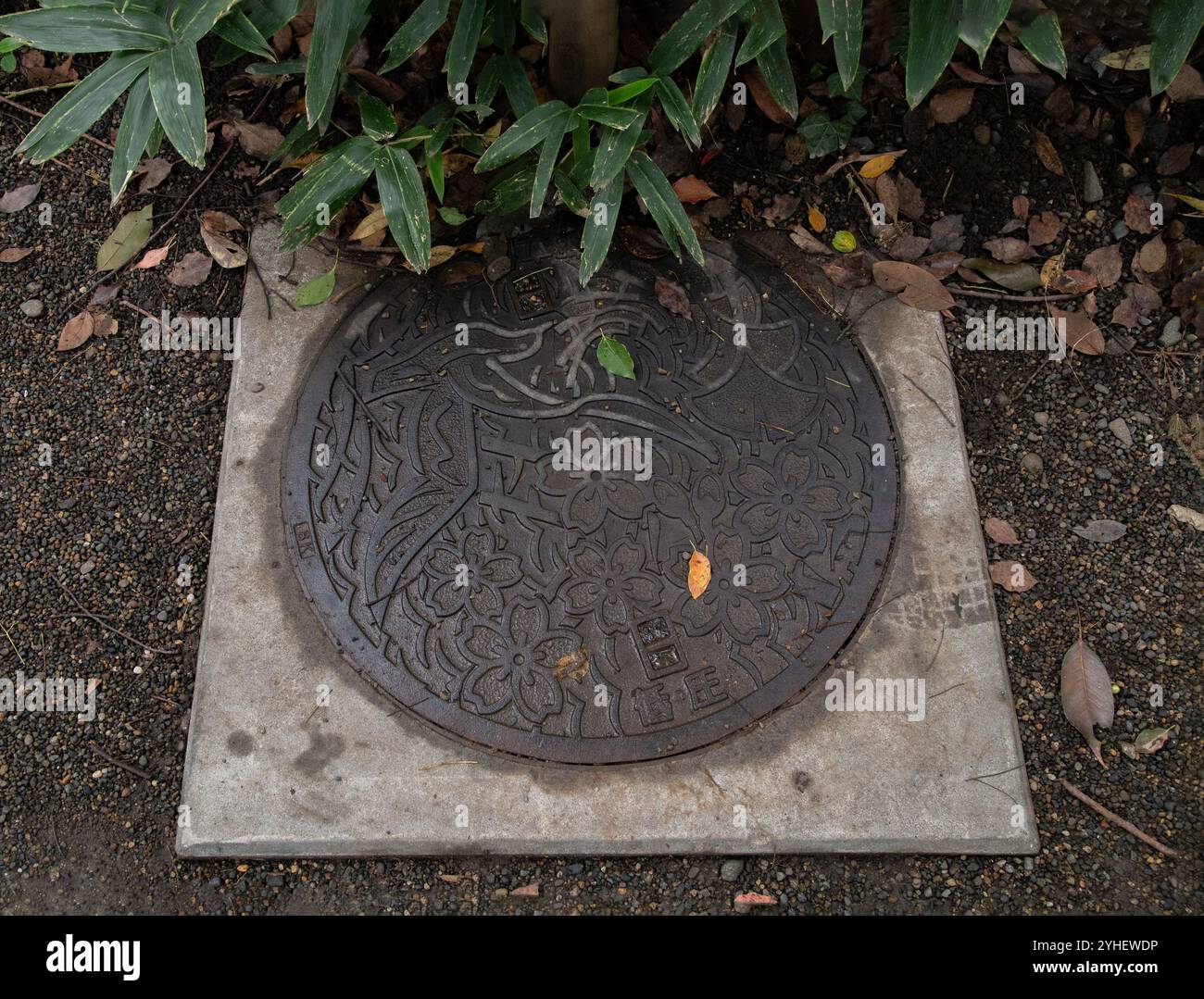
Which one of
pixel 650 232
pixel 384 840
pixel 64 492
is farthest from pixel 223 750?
pixel 650 232

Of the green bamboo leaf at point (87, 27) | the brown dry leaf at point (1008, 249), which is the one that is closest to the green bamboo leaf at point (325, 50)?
Result: the green bamboo leaf at point (87, 27)

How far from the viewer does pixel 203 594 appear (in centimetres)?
256

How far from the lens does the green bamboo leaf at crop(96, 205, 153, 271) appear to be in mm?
2926

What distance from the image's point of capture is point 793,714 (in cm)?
242

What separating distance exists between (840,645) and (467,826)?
103 cm

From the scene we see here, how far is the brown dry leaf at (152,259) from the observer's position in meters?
2.91

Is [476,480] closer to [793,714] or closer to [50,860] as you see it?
[793,714]

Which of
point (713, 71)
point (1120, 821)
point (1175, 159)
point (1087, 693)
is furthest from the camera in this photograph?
point (1175, 159)

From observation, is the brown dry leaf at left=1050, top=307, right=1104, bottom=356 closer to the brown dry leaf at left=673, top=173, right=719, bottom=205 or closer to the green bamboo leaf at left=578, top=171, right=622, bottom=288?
the brown dry leaf at left=673, top=173, right=719, bottom=205

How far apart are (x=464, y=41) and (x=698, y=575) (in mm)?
1530

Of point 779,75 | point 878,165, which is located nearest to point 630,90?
point 779,75

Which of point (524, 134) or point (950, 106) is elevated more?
point (950, 106)

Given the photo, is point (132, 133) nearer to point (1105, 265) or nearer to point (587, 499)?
point (587, 499)

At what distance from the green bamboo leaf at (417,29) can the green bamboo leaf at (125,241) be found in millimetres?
1002
